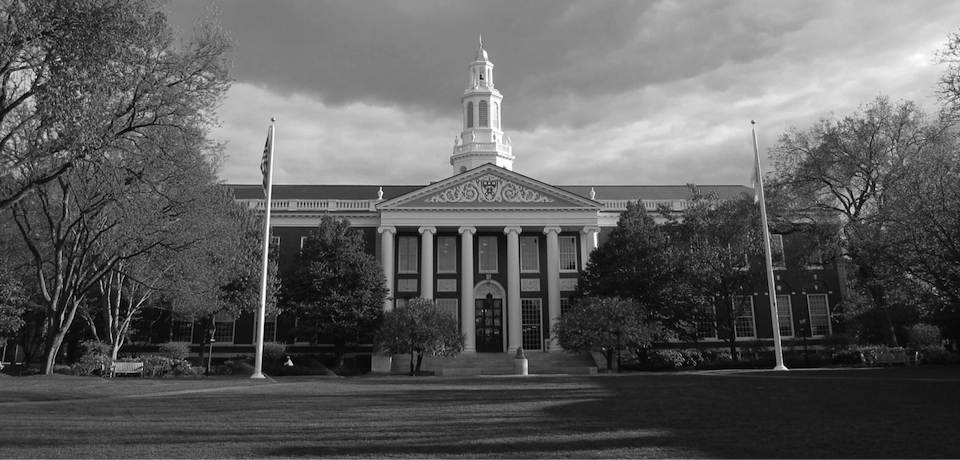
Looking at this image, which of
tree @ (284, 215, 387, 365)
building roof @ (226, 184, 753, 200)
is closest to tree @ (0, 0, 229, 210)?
tree @ (284, 215, 387, 365)

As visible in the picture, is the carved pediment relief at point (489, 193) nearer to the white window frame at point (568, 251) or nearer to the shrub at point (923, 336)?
the white window frame at point (568, 251)

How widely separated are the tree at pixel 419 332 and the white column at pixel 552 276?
27.8 ft

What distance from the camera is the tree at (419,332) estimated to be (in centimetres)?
3534

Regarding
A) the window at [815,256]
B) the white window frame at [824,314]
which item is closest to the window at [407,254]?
the window at [815,256]


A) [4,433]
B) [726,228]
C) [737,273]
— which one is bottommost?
[4,433]

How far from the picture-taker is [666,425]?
1110cm

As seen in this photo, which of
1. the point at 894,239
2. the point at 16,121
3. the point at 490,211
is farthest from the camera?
the point at 490,211

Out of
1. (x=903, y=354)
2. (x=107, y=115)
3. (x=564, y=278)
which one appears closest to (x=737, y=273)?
(x=903, y=354)

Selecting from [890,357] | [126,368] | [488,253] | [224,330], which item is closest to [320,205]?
[224,330]

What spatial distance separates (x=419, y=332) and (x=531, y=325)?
1151 cm

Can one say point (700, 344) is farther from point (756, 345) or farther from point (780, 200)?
point (780, 200)

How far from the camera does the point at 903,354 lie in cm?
3150

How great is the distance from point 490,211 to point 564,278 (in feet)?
22.5

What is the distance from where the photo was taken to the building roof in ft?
171
